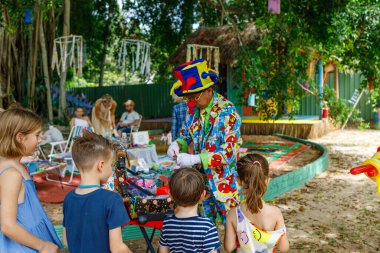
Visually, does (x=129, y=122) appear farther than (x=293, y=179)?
Yes

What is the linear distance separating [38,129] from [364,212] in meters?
4.52

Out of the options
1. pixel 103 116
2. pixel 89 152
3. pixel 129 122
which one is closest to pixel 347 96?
pixel 129 122

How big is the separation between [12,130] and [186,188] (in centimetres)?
86

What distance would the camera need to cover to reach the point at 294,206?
18.9 feet

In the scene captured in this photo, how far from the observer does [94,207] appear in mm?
1996

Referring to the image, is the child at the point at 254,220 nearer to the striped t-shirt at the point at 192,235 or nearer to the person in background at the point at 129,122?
the striped t-shirt at the point at 192,235

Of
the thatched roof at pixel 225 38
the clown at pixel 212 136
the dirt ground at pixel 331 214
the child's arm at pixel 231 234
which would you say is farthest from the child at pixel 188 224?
the thatched roof at pixel 225 38

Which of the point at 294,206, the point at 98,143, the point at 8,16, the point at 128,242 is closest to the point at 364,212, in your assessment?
the point at 294,206

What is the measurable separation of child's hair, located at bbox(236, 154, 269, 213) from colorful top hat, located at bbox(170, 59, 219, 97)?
0.61 metres

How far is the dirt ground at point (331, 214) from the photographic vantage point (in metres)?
4.36

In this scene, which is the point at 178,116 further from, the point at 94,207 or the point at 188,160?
the point at 94,207

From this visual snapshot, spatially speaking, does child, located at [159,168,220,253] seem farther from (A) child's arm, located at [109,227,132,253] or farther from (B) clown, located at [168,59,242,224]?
(B) clown, located at [168,59,242,224]

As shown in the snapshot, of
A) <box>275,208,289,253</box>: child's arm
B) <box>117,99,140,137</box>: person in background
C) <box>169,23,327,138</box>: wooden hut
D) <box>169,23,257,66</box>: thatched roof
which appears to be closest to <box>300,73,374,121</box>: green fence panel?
<box>169,23,327,138</box>: wooden hut

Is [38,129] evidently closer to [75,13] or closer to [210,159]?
[210,159]
